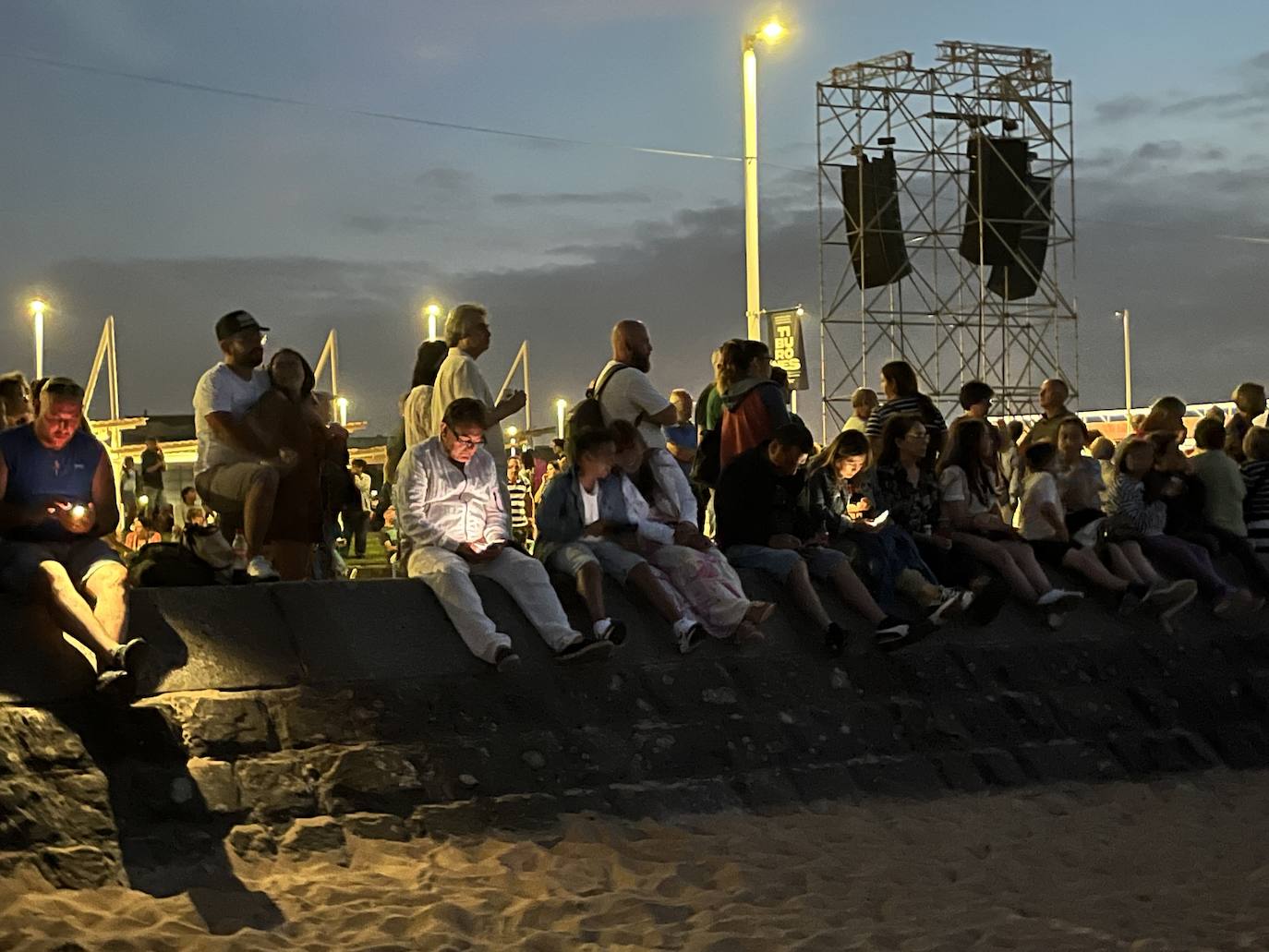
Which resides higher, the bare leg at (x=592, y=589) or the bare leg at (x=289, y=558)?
the bare leg at (x=289, y=558)

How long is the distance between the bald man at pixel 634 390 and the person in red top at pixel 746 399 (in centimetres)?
58

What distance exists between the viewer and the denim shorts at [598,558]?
968cm

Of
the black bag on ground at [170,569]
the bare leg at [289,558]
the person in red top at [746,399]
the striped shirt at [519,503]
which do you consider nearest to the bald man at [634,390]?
the person in red top at [746,399]

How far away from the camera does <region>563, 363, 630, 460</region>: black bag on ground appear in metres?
10.5

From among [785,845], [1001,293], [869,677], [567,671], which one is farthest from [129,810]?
[1001,293]

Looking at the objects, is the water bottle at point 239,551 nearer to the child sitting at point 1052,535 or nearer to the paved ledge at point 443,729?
the paved ledge at point 443,729

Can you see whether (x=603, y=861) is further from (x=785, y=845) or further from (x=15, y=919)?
(x=15, y=919)

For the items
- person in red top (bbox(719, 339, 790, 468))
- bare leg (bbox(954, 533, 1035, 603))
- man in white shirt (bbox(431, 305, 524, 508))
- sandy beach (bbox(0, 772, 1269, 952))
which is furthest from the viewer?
bare leg (bbox(954, 533, 1035, 603))

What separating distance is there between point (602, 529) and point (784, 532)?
1.30 m

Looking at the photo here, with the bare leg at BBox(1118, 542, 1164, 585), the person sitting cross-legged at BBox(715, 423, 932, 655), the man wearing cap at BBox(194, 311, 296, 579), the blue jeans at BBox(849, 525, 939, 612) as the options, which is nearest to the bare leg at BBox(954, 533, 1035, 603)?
the blue jeans at BBox(849, 525, 939, 612)

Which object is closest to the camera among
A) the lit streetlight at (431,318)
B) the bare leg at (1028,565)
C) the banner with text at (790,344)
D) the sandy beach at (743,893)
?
the sandy beach at (743,893)

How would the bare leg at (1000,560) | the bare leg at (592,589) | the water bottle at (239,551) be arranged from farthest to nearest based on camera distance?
the bare leg at (1000,560), the bare leg at (592,589), the water bottle at (239,551)

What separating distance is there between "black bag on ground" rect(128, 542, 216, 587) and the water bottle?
0.39 ft

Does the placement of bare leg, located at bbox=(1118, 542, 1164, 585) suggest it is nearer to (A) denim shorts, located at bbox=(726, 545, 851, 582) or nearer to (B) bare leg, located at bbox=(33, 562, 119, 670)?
(A) denim shorts, located at bbox=(726, 545, 851, 582)
